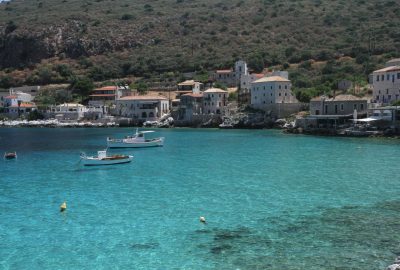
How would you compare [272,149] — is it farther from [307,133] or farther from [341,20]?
[341,20]

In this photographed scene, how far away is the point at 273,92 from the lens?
7731cm

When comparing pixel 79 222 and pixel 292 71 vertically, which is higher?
pixel 292 71

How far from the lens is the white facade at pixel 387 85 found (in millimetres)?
66750

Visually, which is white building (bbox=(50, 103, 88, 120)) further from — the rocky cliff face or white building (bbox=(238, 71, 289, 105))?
the rocky cliff face

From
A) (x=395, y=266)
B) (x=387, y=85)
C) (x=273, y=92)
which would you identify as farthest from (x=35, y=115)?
(x=395, y=266)

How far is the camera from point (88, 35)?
135625 mm

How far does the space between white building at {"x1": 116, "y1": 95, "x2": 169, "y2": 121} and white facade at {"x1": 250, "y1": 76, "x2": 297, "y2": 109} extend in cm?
1927

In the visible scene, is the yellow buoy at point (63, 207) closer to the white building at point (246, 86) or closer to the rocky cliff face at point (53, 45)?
the white building at point (246, 86)

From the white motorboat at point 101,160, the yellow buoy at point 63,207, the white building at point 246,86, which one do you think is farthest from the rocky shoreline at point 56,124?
the yellow buoy at point 63,207

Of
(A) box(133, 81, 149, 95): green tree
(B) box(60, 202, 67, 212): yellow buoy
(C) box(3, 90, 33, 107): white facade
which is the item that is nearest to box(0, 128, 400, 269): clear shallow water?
(B) box(60, 202, 67, 212): yellow buoy

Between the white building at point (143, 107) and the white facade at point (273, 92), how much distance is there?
19275mm

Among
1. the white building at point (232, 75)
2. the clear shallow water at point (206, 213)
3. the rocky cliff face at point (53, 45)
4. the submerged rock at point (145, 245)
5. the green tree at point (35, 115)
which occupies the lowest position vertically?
the submerged rock at point (145, 245)

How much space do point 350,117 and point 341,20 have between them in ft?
223

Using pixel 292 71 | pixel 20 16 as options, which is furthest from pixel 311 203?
pixel 20 16
